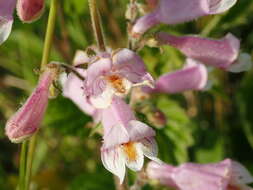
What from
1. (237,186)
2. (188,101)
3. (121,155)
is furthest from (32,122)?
(188,101)

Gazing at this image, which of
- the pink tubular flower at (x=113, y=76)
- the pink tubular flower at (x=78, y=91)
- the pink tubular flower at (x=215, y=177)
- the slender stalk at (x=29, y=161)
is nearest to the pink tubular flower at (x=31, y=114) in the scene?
the pink tubular flower at (x=113, y=76)

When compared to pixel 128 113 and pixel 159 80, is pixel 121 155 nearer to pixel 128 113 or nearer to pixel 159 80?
pixel 128 113

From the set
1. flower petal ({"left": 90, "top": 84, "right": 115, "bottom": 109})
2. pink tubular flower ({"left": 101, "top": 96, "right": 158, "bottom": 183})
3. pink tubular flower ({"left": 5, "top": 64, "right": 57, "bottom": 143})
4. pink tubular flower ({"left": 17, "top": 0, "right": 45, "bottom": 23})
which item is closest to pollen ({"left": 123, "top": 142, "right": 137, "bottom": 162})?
pink tubular flower ({"left": 101, "top": 96, "right": 158, "bottom": 183})

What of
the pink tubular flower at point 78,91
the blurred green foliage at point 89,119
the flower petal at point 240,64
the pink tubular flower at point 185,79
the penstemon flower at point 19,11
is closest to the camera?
the penstemon flower at point 19,11

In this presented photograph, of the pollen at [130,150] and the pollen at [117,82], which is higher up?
the pollen at [117,82]

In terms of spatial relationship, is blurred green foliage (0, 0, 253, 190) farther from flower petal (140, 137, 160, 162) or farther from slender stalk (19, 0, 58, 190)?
flower petal (140, 137, 160, 162)

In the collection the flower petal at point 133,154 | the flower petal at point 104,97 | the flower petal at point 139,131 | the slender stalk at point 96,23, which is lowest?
the flower petal at point 133,154

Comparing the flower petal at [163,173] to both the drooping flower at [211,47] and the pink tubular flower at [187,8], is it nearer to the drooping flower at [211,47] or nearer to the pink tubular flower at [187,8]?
the drooping flower at [211,47]
